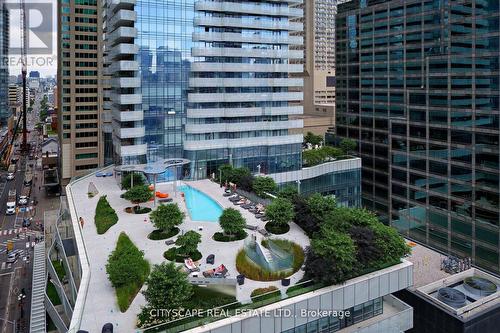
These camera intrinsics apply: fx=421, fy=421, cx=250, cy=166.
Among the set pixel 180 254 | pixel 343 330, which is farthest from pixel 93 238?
pixel 343 330

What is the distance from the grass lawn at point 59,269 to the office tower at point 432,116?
48.2 m

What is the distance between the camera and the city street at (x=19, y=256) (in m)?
46.4

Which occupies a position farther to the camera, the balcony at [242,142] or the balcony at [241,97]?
the balcony at [242,142]

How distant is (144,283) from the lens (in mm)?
27422

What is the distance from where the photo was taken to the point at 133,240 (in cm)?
3584

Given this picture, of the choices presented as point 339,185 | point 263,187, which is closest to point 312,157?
point 339,185

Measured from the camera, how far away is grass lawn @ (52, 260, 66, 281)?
4031 cm

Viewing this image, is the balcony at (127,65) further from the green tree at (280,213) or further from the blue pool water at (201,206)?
the green tree at (280,213)

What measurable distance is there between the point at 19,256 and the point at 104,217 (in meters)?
30.2

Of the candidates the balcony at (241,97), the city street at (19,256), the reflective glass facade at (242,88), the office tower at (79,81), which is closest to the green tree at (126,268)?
the city street at (19,256)

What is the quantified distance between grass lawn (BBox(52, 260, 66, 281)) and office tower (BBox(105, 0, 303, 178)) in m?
17.6

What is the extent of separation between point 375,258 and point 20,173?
118 meters

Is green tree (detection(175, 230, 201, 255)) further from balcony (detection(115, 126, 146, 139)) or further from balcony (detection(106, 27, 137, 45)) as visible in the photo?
balcony (detection(106, 27, 137, 45))

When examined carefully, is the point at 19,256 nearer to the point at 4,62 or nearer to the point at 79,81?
the point at 79,81
